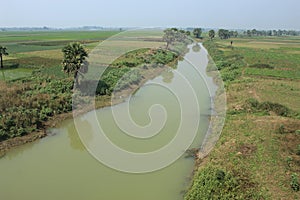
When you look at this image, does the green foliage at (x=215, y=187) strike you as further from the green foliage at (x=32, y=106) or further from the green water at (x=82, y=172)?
the green foliage at (x=32, y=106)

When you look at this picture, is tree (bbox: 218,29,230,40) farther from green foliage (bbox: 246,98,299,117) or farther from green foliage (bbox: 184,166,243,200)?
green foliage (bbox: 184,166,243,200)

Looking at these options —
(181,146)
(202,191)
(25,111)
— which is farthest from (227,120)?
(25,111)

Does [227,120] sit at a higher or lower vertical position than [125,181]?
higher

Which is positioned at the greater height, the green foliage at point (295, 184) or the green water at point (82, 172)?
the green foliage at point (295, 184)

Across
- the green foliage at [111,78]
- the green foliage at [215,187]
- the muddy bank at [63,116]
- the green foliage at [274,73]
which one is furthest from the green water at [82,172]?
the green foliage at [274,73]

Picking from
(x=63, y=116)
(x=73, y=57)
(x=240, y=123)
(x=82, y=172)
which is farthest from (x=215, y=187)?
(x=73, y=57)

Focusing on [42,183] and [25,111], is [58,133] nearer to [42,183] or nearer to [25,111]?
[25,111]
